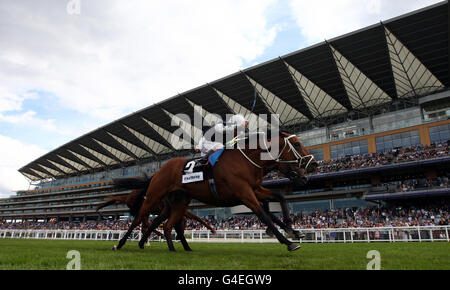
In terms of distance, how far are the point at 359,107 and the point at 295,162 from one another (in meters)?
37.2

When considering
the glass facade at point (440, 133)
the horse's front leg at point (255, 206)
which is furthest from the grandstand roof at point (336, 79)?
the horse's front leg at point (255, 206)

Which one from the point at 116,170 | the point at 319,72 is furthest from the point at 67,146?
the point at 319,72

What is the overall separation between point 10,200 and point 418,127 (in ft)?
339

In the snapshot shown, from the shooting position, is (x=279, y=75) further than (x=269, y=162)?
Yes

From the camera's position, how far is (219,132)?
660 centimetres

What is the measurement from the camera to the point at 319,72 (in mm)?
33594

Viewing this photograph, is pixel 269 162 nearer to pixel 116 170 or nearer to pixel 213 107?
pixel 213 107

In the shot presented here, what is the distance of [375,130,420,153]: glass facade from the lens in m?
34.2

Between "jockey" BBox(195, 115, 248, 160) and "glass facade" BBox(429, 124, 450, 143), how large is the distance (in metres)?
34.3

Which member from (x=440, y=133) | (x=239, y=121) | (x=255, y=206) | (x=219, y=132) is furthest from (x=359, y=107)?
(x=255, y=206)

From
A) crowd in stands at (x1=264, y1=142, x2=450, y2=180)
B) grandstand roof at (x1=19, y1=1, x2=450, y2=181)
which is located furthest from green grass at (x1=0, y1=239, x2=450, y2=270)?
grandstand roof at (x1=19, y1=1, x2=450, y2=181)

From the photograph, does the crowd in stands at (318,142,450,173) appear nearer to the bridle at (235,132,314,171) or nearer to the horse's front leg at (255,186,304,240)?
the bridle at (235,132,314,171)

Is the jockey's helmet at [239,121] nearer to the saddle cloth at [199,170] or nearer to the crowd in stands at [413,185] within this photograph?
the saddle cloth at [199,170]

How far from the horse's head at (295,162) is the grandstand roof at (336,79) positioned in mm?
26928
